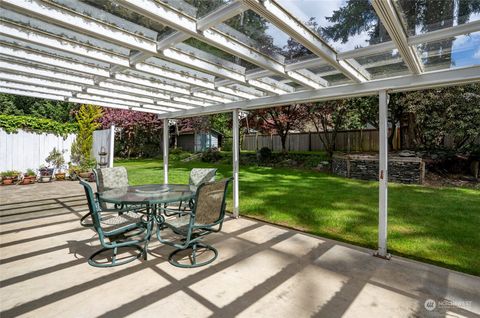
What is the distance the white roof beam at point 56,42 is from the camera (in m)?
2.45

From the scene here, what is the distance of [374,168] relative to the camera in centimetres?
973

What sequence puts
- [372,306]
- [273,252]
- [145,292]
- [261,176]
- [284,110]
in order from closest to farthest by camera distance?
[372,306] < [145,292] < [273,252] < [261,176] < [284,110]

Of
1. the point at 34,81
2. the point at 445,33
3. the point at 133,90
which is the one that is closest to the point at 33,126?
the point at 34,81

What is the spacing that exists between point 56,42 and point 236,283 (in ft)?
10.6

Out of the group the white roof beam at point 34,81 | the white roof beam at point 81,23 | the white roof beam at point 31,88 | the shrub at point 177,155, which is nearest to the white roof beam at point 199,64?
the white roof beam at point 81,23

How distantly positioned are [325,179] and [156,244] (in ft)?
24.6

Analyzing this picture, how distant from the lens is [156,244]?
4.01m

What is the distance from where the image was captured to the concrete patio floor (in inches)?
96.0

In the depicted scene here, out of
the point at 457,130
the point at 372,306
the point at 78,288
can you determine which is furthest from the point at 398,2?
the point at 457,130

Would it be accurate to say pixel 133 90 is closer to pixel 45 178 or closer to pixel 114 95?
pixel 114 95

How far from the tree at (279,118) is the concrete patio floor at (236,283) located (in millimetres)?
9950

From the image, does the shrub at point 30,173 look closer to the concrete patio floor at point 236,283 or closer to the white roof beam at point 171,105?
the concrete patio floor at point 236,283

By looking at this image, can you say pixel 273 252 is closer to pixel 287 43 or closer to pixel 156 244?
pixel 156 244

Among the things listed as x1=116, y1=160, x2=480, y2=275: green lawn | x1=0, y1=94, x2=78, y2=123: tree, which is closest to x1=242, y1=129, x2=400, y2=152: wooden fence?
x1=116, y1=160, x2=480, y2=275: green lawn
